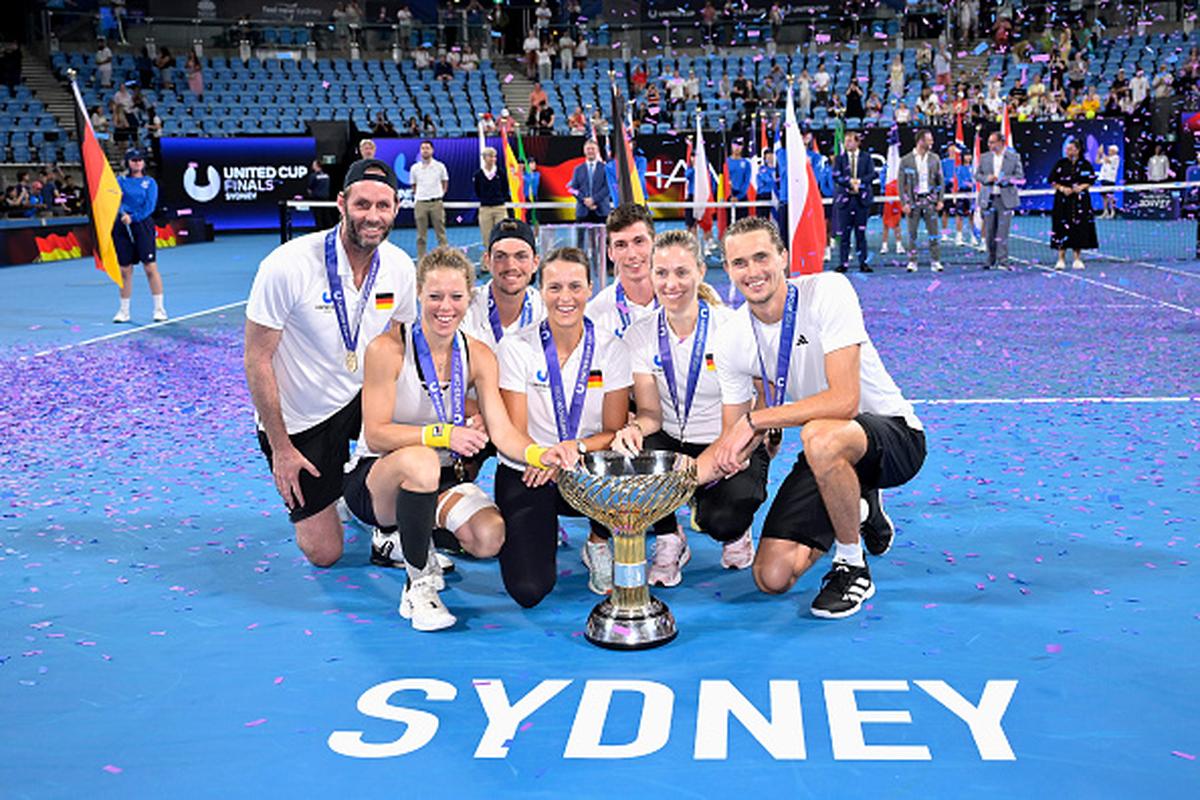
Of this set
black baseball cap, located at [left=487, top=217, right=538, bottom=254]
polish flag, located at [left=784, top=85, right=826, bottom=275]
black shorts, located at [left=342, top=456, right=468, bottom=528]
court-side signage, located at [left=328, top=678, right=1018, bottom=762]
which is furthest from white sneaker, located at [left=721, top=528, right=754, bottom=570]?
polish flag, located at [left=784, top=85, right=826, bottom=275]

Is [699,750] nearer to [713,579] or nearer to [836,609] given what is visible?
[836,609]

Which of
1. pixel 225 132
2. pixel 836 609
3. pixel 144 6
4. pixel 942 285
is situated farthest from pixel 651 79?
pixel 836 609

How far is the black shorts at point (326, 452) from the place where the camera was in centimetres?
526

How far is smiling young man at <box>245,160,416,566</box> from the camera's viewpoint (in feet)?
16.5

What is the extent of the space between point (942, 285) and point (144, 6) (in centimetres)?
3330

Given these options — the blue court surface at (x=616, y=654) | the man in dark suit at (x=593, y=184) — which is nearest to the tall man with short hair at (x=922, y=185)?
the man in dark suit at (x=593, y=184)

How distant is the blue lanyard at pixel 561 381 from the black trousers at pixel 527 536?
27 cm

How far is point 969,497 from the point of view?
602 cm

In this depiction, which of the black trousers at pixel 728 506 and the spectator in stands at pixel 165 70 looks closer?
the black trousers at pixel 728 506

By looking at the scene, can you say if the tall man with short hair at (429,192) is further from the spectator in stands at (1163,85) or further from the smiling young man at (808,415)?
the spectator in stands at (1163,85)

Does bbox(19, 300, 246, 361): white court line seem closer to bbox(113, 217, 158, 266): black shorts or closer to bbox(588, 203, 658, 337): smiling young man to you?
bbox(113, 217, 158, 266): black shorts

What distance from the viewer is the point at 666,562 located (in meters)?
4.93

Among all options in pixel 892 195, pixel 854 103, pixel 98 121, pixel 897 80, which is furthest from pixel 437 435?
pixel 897 80

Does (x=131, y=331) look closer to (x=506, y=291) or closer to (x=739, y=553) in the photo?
(x=506, y=291)
